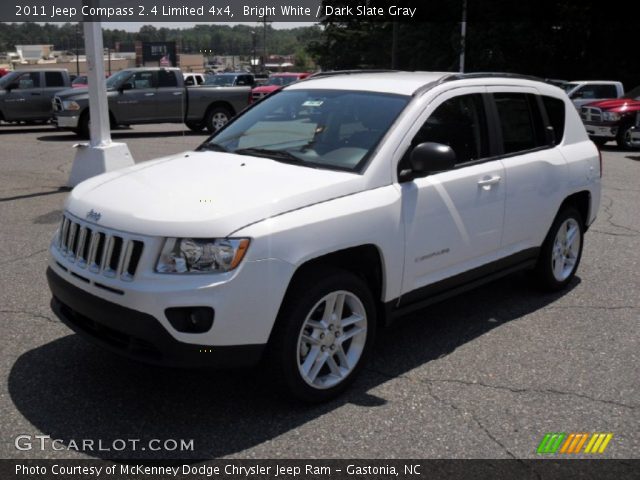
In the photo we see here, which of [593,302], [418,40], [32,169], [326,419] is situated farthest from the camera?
[418,40]

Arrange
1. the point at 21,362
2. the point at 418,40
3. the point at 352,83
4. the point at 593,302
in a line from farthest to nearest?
the point at 418,40 < the point at 593,302 < the point at 352,83 < the point at 21,362

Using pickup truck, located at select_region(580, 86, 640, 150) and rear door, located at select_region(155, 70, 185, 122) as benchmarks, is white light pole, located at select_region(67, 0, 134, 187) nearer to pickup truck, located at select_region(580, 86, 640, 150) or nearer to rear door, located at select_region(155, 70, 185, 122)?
rear door, located at select_region(155, 70, 185, 122)

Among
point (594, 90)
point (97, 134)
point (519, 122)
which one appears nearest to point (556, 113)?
point (519, 122)

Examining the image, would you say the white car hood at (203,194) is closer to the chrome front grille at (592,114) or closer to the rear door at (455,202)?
the rear door at (455,202)

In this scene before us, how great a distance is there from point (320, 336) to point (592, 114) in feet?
51.4

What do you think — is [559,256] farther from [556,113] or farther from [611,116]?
[611,116]

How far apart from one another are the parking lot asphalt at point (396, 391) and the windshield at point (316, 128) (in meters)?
1.34

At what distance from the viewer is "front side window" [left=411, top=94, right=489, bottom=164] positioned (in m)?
4.37

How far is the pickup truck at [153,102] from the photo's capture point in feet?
55.4

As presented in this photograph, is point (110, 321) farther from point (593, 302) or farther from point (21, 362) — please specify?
point (593, 302)

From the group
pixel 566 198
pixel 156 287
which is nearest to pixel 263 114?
pixel 156 287

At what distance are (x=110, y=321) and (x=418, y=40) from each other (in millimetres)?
36489

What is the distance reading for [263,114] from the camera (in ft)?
16.2

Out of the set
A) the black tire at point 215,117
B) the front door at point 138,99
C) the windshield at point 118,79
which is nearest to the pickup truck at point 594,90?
the black tire at point 215,117
